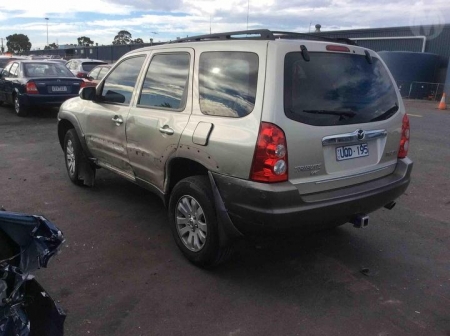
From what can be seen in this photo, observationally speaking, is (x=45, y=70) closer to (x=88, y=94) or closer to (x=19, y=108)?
(x=19, y=108)

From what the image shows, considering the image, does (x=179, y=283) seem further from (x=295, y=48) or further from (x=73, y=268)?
(x=295, y=48)

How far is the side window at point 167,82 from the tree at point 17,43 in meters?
96.4

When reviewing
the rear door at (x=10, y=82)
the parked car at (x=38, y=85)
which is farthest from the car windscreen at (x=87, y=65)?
the parked car at (x=38, y=85)

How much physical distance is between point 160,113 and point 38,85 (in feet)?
29.4

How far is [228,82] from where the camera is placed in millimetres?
3301

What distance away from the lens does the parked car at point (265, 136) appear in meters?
2.99

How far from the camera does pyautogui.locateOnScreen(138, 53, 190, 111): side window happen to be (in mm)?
3734

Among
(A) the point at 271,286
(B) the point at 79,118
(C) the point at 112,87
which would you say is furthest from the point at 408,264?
(B) the point at 79,118

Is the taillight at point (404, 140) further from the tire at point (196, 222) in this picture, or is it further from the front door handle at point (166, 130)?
the front door handle at point (166, 130)

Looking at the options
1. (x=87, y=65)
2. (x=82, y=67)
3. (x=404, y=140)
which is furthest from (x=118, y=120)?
(x=87, y=65)

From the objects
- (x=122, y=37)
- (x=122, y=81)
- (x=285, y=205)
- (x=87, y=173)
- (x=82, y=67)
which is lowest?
(x=87, y=173)

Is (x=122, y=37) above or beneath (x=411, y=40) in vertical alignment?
above

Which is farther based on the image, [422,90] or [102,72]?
[422,90]

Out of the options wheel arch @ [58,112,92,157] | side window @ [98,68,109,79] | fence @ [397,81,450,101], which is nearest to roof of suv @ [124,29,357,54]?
wheel arch @ [58,112,92,157]
